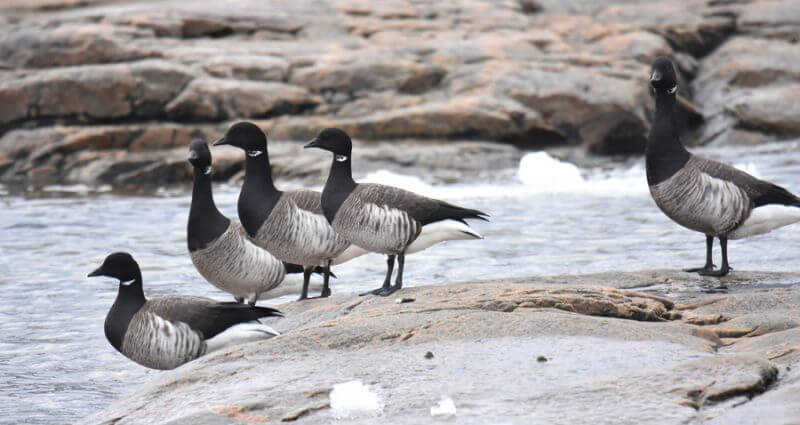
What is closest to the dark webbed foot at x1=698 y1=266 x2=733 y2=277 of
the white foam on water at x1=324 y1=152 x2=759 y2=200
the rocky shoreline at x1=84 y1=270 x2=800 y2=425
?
the rocky shoreline at x1=84 y1=270 x2=800 y2=425

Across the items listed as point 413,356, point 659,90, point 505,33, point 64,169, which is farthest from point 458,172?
point 413,356

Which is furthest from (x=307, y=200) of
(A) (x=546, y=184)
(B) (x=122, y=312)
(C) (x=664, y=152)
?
(A) (x=546, y=184)

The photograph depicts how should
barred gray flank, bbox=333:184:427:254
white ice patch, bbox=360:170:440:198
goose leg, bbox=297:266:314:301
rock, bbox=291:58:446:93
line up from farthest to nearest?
1. rock, bbox=291:58:446:93
2. white ice patch, bbox=360:170:440:198
3. goose leg, bbox=297:266:314:301
4. barred gray flank, bbox=333:184:427:254

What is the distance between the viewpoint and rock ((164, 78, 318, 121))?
22250mm

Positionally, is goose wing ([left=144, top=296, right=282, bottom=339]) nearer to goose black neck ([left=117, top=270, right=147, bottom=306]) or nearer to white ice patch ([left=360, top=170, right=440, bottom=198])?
goose black neck ([left=117, top=270, right=147, bottom=306])

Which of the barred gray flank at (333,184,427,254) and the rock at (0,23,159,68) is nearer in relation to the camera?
the barred gray flank at (333,184,427,254)

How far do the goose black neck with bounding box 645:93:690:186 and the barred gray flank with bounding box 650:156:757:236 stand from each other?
2.7 inches

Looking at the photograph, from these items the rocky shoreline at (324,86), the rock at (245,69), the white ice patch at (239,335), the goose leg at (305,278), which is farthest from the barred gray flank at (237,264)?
the rock at (245,69)

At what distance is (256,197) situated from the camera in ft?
32.3

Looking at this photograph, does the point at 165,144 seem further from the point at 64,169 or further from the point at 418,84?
the point at 418,84

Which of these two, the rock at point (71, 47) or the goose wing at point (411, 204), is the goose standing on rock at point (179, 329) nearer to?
the goose wing at point (411, 204)

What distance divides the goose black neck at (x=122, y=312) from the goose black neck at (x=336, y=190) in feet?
5.71

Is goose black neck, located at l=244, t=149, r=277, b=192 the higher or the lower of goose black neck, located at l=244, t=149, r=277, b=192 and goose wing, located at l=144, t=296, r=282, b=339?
the higher

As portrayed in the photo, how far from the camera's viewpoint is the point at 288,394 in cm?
591
